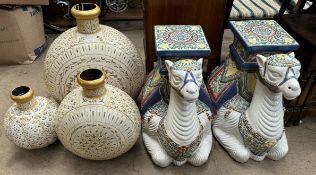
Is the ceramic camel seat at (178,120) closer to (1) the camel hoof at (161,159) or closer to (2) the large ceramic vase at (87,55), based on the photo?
(1) the camel hoof at (161,159)

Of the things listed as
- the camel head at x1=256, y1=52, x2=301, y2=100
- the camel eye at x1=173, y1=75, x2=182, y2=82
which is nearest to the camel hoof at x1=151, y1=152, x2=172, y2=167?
the camel eye at x1=173, y1=75, x2=182, y2=82

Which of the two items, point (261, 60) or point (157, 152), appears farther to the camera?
point (157, 152)

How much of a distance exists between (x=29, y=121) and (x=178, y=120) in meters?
0.66

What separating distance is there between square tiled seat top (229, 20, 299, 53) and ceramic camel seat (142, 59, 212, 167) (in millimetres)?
278

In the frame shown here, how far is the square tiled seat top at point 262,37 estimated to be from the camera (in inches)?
51.8

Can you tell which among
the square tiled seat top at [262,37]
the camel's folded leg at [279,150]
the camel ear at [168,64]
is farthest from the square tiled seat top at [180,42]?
the camel's folded leg at [279,150]

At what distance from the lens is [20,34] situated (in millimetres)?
1979

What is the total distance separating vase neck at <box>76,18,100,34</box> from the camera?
54.2 inches

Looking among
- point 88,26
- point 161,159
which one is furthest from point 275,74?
point 88,26

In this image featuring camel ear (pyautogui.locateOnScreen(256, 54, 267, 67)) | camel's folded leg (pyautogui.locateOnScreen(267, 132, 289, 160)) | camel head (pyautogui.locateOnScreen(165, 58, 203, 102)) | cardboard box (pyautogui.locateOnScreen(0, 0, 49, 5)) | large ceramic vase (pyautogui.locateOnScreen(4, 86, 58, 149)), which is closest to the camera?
camel head (pyautogui.locateOnScreen(165, 58, 203, 102))

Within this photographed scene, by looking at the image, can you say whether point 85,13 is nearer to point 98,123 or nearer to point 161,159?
point 98,123

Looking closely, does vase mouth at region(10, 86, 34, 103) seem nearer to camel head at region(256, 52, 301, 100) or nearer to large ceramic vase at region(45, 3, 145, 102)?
large ceramic vase at region(45, 3, 145, 102)

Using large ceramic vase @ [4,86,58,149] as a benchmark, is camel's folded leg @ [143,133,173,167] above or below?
below

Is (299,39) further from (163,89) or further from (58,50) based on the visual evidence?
(58,50)
